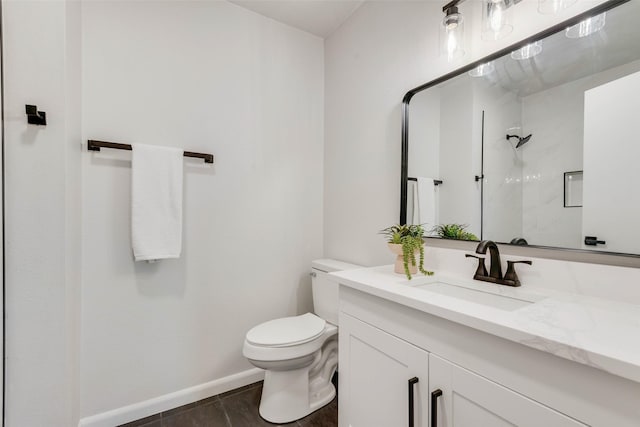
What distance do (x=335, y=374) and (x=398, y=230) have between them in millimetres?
1216

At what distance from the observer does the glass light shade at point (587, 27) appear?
35.9 inches

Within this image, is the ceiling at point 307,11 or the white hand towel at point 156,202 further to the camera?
the ceiling at point 307,11

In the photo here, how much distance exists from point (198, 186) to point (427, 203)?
1327 mm

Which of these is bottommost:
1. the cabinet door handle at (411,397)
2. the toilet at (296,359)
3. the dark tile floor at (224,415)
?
the dark tile floor at (224,415)

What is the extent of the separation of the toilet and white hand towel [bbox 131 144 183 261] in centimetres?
68

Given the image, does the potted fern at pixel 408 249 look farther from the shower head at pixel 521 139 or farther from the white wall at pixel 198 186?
the white wall at pixel 198 186

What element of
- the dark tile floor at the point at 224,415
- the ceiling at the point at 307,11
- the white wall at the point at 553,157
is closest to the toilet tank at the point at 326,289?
the dark tile floor at the point at 224,415

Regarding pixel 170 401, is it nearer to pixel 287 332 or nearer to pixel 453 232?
pixel 287 332

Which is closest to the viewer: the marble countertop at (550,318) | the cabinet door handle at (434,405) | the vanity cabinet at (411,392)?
the marble countertop at (550,318)

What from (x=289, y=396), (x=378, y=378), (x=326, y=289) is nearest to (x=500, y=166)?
(x=378, y=378)

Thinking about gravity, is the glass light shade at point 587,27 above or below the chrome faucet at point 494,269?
above

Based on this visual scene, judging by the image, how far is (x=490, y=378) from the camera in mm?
725

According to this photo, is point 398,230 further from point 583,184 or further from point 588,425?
Answer: point 588,425

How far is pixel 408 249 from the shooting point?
1.26 metres
